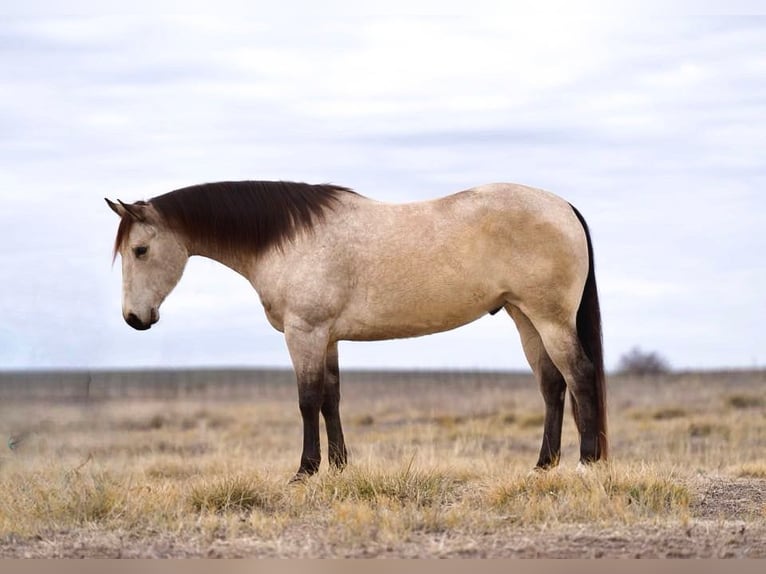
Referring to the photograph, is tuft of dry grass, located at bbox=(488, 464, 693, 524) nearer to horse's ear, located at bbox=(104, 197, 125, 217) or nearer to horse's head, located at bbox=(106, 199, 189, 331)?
horse's head, located at bbox=(106, 199, 189, 331)

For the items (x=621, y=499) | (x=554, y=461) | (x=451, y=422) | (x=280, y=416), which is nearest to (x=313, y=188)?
(x=554, y=461)

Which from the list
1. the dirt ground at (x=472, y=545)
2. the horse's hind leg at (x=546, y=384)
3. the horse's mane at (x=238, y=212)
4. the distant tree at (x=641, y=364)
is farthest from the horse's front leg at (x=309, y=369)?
the distant tree at (x=641, y=364)

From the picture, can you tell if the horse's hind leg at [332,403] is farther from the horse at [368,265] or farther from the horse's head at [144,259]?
the horse's head at [144,259]

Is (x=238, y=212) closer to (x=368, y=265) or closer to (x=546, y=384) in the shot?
(x=368, y=265)

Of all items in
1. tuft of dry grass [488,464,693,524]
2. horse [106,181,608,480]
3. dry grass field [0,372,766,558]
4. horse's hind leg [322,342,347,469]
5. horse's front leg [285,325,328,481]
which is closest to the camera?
dry grass field [0,372,766,558]

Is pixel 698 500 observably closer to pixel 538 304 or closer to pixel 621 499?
pixel 621 499

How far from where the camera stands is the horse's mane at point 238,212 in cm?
919

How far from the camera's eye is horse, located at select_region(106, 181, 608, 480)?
8992mm

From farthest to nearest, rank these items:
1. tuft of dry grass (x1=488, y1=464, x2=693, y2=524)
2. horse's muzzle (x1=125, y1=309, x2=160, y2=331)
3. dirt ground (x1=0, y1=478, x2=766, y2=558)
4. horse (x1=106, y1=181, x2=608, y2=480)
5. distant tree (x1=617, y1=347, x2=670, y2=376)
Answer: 1. distant tree (x1=617, y1=347, x2=670, y2=376)
2. horse's muzzle (x1=125, y1=309, x2=160, y2=331)
3. horse (x1=106, y1=181, x2=608, y2=480)
4. tuft of dry grass (x1=488, y1=464, x2=693, y2=524)
5. dirt ground (x1=0, y1=478, x2=766, y2=558)

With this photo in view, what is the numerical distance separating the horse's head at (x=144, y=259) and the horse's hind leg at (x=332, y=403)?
170 centimetres

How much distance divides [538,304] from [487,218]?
917mm

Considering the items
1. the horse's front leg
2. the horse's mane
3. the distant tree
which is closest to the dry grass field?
the horse's front leg

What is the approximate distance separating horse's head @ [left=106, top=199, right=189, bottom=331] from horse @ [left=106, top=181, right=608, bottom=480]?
11mm

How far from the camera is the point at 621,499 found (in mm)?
7648
